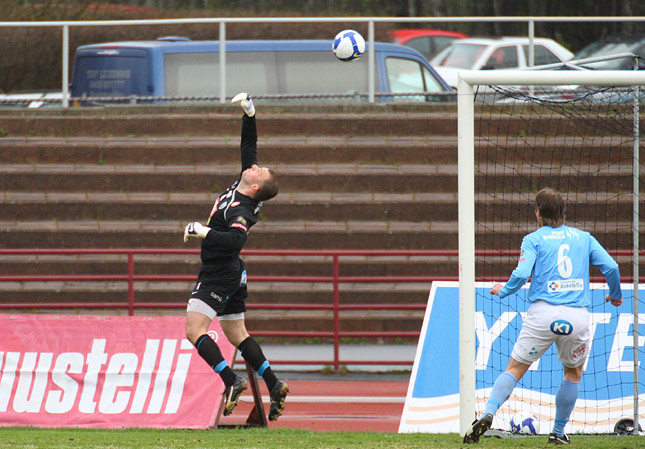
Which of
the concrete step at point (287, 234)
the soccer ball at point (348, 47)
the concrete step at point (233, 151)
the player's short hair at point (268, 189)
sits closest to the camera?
the player's short hair at point (268, 189)

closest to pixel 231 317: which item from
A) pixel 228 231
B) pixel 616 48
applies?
pixel 228 231

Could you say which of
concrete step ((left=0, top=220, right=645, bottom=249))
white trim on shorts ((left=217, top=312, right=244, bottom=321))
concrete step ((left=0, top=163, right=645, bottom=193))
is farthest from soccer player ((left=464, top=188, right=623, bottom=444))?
concrete step ((left=0, top=163, right=645, bottom=193))

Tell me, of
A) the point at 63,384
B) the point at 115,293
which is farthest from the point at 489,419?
the point at 115,293

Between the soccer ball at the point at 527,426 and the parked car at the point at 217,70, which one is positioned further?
the parked car at the point at 217,70

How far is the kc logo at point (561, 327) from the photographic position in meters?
6.40

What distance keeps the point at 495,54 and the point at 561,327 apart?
9656 mm

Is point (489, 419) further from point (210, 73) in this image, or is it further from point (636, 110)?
point (210, 73)

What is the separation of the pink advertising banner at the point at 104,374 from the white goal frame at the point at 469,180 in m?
2.18

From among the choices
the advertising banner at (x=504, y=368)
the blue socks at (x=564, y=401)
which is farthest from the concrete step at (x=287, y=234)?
the blue socks at (x=564, y=401)

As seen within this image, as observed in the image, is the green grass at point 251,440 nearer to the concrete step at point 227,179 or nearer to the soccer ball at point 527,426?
the soccer ball at point 527,426

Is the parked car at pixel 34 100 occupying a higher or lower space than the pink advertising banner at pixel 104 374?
higher

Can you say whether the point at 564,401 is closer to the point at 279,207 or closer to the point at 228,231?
the point at 228,231

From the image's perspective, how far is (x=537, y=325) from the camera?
6.46 meters

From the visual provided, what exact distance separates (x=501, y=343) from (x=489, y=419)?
A: 180 centimetres
